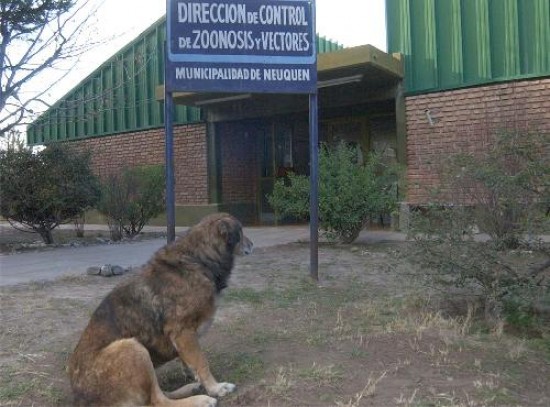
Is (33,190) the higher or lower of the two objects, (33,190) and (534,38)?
the lower

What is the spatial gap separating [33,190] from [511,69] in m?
9.03

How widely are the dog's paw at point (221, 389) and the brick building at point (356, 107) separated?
291 cm

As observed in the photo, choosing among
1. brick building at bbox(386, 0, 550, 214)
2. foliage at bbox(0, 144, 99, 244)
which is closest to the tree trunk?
foliage at bbox(0, 144, 99, 244)

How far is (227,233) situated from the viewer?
3938 millimetres

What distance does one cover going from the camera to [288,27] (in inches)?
300

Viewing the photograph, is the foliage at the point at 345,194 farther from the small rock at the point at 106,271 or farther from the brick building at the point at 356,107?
the small rock at the point at 106,271

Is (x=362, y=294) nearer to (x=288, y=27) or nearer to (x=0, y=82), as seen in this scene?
(x=288, y=27)

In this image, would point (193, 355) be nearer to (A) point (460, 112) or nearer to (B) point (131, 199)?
(A) point (460, 112)

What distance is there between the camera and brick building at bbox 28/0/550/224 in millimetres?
11180

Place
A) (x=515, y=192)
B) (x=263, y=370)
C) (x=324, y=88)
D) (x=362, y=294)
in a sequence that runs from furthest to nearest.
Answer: (x=324, y=88) → (x=362, y=294) → (x=515, y=192) → (x=263, y=370)

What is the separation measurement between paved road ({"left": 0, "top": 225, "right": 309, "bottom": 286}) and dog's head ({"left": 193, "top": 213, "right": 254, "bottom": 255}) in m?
4.72

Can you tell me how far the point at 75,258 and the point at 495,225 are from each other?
6879 mm

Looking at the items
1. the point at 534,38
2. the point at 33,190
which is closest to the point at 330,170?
the point at 534,38

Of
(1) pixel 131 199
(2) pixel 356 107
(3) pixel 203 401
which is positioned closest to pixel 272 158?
(2) pixel 356 107
